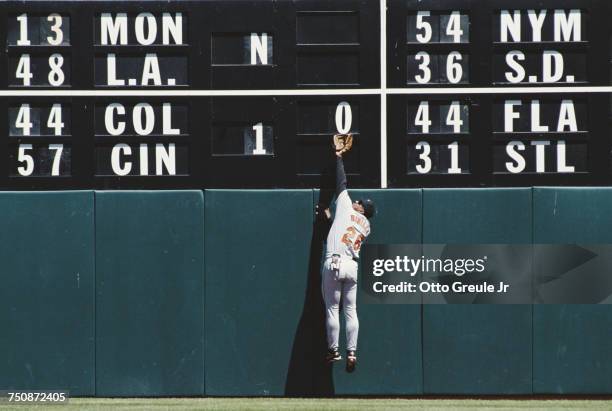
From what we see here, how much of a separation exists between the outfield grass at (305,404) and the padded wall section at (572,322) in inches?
7.8

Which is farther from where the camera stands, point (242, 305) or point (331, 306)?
point (242, 305)

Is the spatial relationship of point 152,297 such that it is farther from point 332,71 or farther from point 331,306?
point 332,71

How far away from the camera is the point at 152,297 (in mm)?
8172

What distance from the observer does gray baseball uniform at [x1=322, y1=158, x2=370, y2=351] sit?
796 cm

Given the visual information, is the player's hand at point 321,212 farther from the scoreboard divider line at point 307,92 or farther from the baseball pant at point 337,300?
the scoreboard divider line at point 307,92

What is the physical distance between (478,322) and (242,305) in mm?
2022

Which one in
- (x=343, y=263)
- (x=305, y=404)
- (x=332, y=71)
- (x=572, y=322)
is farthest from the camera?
(x=332, y=71)

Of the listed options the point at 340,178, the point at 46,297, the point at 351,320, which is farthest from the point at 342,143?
the point at 46,297

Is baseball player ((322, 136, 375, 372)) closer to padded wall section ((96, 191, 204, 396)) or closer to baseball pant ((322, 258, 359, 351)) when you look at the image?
baseball pant ((322, 258, 359, 351))

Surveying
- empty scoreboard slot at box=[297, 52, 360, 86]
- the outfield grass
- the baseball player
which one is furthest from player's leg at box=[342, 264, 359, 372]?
empty scoreboard slot at box=[297, 52, 360, 86]

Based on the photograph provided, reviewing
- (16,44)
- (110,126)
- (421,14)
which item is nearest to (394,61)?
(421,14)

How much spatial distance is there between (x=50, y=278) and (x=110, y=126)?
4.59ft

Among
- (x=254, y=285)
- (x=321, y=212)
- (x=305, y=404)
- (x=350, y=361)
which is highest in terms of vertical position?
(x=321, y=212)

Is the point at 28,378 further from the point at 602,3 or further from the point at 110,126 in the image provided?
the point at 602,3
